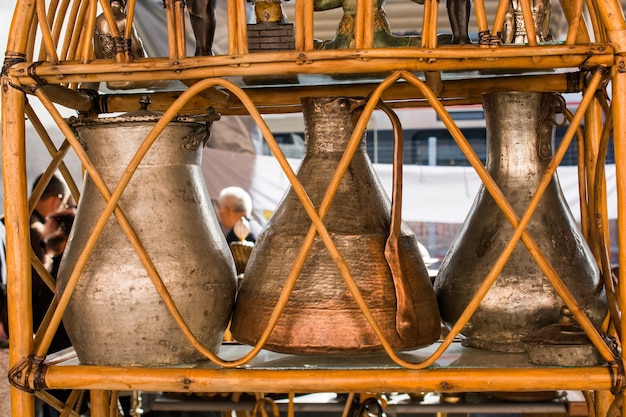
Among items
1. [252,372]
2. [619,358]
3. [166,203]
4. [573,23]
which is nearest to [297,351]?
[252,372]

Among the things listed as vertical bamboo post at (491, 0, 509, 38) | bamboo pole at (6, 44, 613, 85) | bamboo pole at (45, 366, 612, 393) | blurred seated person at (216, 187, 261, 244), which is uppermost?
vertical bamboo post at (491, 0, 509, 38)

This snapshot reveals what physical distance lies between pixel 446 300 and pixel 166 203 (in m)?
0.36

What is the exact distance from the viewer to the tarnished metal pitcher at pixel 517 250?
870mm

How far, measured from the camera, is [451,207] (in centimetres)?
411

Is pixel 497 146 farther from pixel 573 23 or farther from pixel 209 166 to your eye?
pixel 209 166

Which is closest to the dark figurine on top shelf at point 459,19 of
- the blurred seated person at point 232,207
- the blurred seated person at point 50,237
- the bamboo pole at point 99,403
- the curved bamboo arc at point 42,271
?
the curved bamboo arc at point 42,271

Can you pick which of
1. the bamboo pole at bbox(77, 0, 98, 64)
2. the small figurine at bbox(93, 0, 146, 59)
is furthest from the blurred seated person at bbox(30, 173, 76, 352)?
the bamboo pole at bbox(77, 0, 98, 64)

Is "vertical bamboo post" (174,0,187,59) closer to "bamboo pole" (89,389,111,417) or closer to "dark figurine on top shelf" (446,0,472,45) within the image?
"dark figurine on top shelf" (446,0,472,45)

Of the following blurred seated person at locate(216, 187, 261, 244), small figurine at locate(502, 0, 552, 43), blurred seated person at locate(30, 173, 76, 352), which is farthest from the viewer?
blurred seated person at locate(216, 187, 261, 244)

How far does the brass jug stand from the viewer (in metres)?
0.81

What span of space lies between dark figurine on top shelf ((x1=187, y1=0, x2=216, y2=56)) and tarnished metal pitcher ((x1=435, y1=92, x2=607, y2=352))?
1.15 ft

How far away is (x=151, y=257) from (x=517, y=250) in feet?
1.38

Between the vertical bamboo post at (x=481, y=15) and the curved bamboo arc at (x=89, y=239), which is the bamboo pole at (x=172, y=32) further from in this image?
the vertical bamboo post at (x=481, y=15)

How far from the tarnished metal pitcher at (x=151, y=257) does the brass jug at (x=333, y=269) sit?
5 cm
